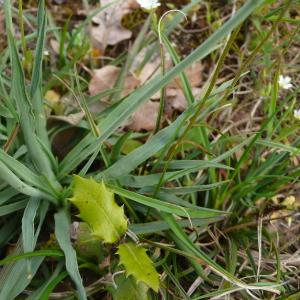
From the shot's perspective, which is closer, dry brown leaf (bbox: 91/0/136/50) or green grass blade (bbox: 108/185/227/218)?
green grass blade (bbox: 108/185/227/218)

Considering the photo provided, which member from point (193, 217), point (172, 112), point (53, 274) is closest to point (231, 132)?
point (172, 112)

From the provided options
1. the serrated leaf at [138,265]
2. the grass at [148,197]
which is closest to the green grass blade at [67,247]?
the grass at [148,197]

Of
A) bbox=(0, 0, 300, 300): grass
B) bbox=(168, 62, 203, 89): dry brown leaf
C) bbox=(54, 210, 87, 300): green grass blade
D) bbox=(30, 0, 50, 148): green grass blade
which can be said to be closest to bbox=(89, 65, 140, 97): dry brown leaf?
bbox=(0, 0, 300, 300): grass

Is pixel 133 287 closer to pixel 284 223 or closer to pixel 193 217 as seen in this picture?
pixel 193 217

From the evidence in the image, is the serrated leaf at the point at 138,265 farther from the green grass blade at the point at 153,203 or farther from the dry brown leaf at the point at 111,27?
the dry brown leaf at the point at 111,27

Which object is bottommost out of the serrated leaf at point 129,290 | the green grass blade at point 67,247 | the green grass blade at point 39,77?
the serrated leaf at point 129,290

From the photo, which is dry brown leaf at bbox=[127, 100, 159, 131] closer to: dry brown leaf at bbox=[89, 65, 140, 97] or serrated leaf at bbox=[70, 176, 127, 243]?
dry brown leaf at bbox=[89, 65, 140, 97]

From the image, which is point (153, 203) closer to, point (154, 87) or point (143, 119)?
point (154, 87)
